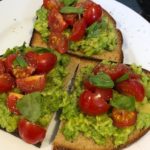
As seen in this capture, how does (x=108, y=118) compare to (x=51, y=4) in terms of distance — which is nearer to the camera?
(x=108, y=118)

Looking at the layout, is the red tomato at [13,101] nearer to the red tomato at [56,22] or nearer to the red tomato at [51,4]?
the red tomato at [56,22]

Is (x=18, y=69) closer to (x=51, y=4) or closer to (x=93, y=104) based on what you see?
(x=93, y=104)

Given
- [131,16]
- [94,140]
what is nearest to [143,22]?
[131,16]

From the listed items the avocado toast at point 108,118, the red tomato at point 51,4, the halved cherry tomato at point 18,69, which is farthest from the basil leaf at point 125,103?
the red tomato at point 51,4

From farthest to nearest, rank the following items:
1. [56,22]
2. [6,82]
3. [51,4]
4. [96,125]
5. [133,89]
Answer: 1. [51,4]
2. [56,22]
3. [6,82]
4. [133,89]
5. [96,125]

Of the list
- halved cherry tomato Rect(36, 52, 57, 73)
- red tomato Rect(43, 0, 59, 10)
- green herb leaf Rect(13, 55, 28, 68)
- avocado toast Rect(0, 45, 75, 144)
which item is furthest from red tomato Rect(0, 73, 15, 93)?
red tomato Rect(43, 0, 59, 10)

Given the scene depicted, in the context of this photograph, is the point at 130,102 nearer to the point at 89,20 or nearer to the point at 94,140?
the point at 94,140

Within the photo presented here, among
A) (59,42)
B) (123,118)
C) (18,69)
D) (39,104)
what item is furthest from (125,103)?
(59,42)
